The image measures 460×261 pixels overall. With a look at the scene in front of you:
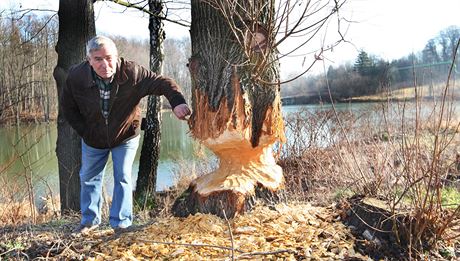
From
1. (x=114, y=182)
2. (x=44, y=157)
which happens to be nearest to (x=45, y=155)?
(x=114, y=182)

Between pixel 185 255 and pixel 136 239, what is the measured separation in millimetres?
423

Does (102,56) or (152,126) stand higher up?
(102,56)

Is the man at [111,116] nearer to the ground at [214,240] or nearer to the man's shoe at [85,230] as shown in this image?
the man's shoe at [85,230]

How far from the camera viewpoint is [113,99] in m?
3.07

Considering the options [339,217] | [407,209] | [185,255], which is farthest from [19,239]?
[407,209]

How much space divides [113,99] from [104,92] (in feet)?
0.29

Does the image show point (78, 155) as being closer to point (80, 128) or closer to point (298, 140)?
point (80, 128)

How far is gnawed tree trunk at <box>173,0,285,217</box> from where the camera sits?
10.3ft

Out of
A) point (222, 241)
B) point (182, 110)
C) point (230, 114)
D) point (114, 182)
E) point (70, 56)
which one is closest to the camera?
point (222, 241)

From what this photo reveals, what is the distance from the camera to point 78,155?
5387mm

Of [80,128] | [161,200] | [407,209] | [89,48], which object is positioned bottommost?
[161,200]

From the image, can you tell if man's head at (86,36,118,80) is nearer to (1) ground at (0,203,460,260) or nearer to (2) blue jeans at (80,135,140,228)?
(2) blue jeans at (80,135,140,228)

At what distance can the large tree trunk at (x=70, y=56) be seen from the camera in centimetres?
523

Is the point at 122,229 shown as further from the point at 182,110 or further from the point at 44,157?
the point at 44,157
